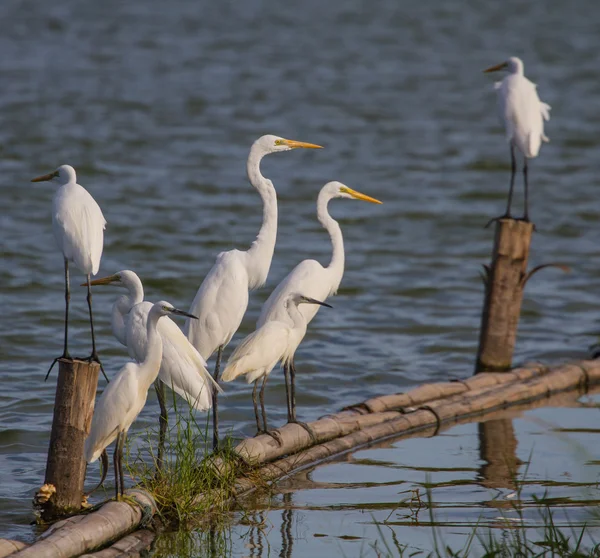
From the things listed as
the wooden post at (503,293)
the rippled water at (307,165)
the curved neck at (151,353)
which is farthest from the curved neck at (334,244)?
the curved neck at (151,353)

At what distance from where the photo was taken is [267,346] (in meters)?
5.89

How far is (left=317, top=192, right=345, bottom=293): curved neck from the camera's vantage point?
6641mm

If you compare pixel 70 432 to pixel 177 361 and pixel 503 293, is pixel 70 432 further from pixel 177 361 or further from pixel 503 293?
pixel 503 293

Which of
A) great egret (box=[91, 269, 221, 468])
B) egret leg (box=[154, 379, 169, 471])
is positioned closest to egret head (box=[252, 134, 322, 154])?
great egret (box=[91, 269, 221, 468])

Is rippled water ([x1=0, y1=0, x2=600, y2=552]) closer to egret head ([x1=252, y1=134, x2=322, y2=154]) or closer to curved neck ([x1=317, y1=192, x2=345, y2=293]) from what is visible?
curved neck ([x1=317, y1=192, x2=345, y2=293])

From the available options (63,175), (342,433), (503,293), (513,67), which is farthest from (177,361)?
(513,67)

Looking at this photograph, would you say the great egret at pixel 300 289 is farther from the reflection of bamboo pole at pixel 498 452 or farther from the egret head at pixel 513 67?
the egret head at pixel 513 67

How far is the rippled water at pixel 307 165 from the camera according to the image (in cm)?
953

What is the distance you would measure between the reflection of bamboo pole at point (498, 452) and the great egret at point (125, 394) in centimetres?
173

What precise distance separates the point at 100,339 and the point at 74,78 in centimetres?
1380

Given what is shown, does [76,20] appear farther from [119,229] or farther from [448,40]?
[119,229]

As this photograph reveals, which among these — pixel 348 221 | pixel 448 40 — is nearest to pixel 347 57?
pixel 448 40

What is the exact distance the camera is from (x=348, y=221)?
1502 centimetres

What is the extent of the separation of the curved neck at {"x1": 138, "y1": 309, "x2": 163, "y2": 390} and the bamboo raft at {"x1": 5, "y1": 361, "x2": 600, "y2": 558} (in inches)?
19.0
